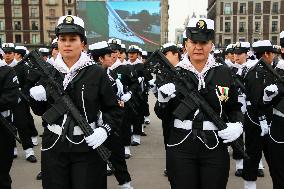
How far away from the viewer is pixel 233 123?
375 cm

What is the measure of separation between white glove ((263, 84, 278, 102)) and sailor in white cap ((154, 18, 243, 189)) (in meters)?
0.93

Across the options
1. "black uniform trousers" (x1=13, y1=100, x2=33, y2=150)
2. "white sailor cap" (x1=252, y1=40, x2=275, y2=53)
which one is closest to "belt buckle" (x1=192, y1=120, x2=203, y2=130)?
"white sailor cap" (x1=252, y1=40, x2=275, y2=53)

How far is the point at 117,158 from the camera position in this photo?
19.1ft

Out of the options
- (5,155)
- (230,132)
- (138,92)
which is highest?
(230,132)

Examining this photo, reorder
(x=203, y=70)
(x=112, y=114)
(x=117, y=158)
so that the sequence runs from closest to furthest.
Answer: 1. (x=203, y=70)
2. (x=112, y=114)
3. (x=117, y=158)

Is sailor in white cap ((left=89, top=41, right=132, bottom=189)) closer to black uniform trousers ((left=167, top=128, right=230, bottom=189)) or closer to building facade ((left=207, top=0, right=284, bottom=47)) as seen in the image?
black uniform trousers ((left=167, top=128, right=230, bottom=189))

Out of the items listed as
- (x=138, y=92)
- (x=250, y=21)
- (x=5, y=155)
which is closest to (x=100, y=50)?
(x=5, y=155)

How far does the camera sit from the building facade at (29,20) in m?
78.8

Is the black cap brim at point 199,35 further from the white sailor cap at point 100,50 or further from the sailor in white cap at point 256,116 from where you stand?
the white sailor cap at point 100,50

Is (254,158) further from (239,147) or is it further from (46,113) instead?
(46,113)

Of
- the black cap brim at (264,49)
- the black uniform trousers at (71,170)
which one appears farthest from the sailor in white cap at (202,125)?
the black cap brim at (264,49)

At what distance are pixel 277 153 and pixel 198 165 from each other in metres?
1.42

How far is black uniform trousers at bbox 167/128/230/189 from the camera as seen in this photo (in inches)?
142

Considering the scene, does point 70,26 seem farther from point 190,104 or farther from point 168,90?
point 190,104
